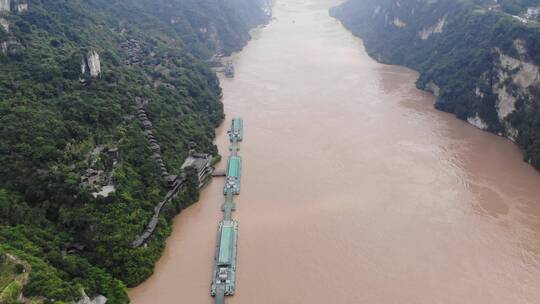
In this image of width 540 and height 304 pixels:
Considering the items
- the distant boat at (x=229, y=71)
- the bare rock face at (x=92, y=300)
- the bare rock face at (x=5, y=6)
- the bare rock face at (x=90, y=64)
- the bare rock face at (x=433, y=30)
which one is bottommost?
the bare rock face at (x=92, y=300)

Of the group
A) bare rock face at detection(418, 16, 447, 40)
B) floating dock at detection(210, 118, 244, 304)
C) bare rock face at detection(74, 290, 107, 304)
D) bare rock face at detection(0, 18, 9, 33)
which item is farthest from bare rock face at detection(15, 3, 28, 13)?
bare rock face at detection(418, 16, 447, 40)

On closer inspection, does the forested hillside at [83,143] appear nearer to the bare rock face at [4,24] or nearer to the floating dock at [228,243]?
the bare rock face at [4,24]

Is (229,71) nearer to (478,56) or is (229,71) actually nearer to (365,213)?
(478,56)

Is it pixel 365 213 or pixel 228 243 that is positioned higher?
pixel 365 213

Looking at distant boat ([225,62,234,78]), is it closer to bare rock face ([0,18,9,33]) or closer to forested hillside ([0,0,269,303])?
forested hillside ([0,0,269,303])

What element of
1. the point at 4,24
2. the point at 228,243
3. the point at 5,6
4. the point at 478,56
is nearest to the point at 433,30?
the point at 478,56

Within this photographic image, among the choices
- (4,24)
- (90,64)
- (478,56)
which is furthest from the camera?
(478,56)

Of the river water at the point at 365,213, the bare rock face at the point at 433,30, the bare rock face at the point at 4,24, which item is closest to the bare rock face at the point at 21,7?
the bare rock face at the point at 4,24

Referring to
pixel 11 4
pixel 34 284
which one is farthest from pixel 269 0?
pixel 34 284
